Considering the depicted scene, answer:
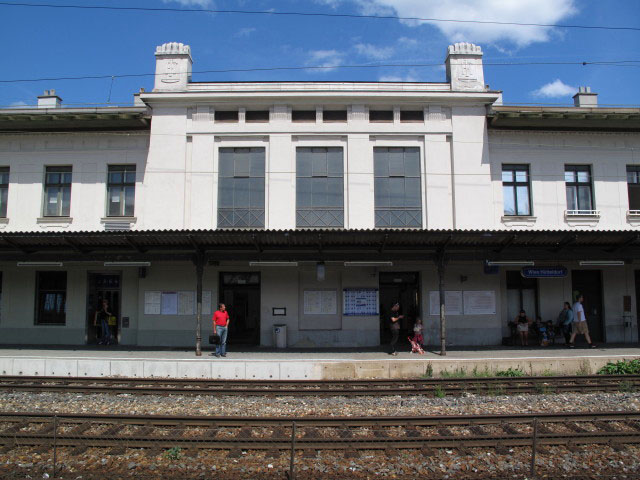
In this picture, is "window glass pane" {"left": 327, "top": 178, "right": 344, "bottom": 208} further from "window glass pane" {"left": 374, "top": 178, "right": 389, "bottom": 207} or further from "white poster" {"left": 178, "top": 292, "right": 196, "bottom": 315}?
"white poster" {"left": 178, "top": 292, "right": 196, "bottom": 315}

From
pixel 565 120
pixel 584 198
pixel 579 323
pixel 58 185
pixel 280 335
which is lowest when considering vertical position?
pixel 280 335

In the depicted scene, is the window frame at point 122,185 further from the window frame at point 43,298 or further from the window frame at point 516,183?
the window frame at point 516,183

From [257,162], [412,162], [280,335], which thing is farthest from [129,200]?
[412,162]

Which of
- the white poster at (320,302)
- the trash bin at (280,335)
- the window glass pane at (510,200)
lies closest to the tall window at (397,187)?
the white poster at (320,302)

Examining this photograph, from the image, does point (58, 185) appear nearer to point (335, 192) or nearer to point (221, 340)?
point (221, 340)

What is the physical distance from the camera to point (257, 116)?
17.5 m

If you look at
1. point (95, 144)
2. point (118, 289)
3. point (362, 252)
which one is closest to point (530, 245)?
point (362, 252)

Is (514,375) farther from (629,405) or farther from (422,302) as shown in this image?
(422,302)

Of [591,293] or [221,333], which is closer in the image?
[221,333]

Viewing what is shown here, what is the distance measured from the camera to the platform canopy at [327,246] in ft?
44.4

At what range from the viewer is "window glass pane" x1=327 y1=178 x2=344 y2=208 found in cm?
1698

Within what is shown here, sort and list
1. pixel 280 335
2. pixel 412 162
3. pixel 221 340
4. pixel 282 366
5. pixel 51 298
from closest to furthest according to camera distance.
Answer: pixel 282 366 < pixel 221 340 < pixel 280 335 < pixel 51 298 < pixel 412 162

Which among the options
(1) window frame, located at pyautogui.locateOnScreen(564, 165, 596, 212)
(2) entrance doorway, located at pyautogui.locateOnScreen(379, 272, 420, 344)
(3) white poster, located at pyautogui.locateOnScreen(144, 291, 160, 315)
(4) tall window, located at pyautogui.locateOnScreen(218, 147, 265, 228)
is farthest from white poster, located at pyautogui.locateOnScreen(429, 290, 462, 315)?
(3) white poster, located at pyautogui.locateOnScreen(144, 291, 160, 315)

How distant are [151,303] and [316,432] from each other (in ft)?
35.5
